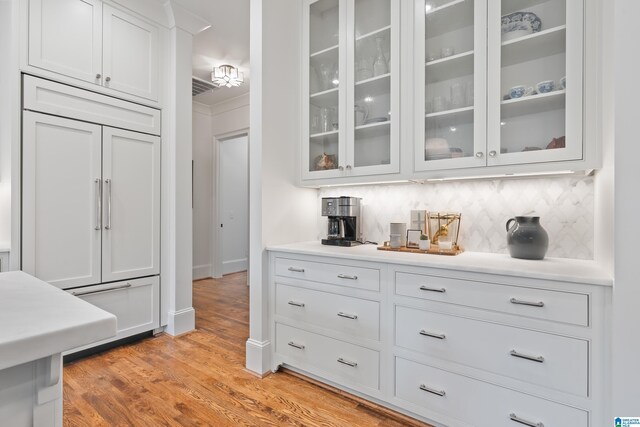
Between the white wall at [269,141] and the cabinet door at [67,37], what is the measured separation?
1.29 m

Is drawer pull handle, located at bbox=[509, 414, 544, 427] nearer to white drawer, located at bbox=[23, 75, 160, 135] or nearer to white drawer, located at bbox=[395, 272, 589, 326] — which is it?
white drawer, located at bbox=[395, 272, 589, 326]

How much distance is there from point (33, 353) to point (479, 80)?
2.14 m

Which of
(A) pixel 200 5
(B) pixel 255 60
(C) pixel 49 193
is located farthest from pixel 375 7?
(C) pixel 49 193

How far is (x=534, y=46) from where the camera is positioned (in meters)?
1.70

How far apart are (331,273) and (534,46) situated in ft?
5.50

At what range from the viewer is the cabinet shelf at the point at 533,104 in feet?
5.34

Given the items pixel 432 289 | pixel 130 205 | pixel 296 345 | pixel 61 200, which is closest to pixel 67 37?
pixel 61 200

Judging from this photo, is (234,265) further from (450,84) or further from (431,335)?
(450,84)

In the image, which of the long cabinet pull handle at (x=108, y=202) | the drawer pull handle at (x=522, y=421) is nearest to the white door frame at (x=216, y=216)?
the long cabinet pull handle at (x=108, y=202)

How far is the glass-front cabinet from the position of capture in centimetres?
213

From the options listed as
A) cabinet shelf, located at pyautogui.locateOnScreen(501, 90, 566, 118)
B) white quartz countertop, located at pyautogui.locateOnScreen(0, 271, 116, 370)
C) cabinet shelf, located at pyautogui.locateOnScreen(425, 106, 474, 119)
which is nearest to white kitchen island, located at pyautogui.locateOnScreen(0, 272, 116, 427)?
white quartz countertop, located at pyautogui.locateOnScreen(0, 271, 116, 370)

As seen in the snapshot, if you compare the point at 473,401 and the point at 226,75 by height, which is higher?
the point at 226,75

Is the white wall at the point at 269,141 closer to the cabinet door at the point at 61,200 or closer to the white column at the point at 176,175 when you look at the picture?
the white column at the point at 176,175

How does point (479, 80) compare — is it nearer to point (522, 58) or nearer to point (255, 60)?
point (522, 58)
